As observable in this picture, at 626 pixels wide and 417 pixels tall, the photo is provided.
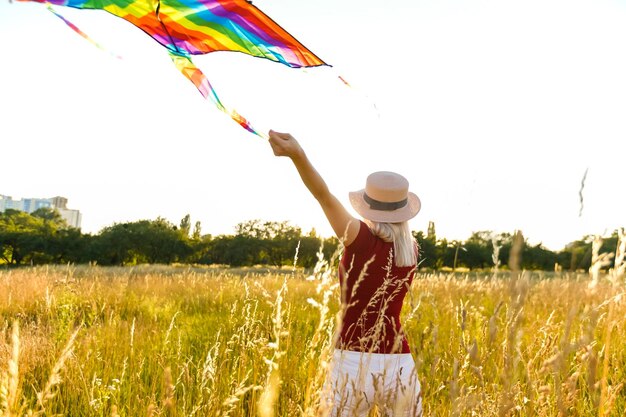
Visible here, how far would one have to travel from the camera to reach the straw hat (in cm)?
296

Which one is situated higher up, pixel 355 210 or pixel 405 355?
pixel 355 210

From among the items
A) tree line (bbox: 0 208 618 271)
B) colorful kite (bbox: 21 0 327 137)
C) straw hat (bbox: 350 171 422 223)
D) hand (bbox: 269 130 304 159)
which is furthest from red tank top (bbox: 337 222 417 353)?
tree line (bbox: 0 208 618 271)

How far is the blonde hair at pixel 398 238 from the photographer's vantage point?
113 inches

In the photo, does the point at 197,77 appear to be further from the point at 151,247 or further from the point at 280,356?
the point at 151,247

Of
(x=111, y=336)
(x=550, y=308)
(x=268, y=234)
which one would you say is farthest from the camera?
(x=268, y=234)

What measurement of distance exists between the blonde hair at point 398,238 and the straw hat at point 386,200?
41mm

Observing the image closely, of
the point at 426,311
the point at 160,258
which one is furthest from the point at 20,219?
the point at 426,311

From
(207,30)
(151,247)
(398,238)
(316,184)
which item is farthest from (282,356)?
(151,247)

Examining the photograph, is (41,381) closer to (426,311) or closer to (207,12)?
(207,12)

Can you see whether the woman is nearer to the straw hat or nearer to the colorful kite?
the straw hat

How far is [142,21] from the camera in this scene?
284 cm

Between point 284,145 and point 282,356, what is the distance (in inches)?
77.5

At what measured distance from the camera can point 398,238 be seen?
2.92 metres

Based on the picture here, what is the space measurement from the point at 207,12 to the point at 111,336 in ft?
9.00
